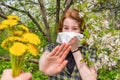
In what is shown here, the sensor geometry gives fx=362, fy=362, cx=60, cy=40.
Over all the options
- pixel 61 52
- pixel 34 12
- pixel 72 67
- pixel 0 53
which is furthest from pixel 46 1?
pixel 61 52

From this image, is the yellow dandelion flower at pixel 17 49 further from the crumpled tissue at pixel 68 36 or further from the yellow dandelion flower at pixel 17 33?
the crumpled tissue at pixel 68 36

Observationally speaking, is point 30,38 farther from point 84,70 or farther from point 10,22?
point 84,70

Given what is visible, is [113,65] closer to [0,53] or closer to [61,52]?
[61,52]

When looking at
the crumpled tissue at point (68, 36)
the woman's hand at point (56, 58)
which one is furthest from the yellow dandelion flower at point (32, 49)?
the crumpled tissue at point (68, 36)

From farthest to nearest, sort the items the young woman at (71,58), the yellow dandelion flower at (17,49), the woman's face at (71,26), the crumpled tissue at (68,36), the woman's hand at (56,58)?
the woman's face at (71,26)
the crumpled tissue at (68,36)
the young woman at (71,58)
the woman's hand at (56,58)
the yellow dandelion flower at (17,49)

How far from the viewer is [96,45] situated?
2.36 metres

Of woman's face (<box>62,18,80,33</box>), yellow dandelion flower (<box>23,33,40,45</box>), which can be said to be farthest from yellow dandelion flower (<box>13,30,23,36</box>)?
woman's face (<box>62,18,80,33</box>)

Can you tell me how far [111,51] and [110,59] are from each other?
0.17ft

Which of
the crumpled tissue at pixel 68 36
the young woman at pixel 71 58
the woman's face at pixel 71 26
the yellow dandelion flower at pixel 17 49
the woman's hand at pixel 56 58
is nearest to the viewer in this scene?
the yellow dandelion flower at pixel 17 49

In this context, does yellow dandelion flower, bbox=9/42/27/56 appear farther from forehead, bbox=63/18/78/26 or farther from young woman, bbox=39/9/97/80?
forehead, bbox=63/18/78/26

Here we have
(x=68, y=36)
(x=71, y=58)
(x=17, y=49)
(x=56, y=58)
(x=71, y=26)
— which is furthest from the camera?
(x=71, y=58)

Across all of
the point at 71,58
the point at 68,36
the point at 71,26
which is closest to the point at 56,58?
the point at 68,36

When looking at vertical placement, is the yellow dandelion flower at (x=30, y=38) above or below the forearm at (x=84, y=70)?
above

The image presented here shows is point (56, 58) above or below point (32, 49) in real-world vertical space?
below
